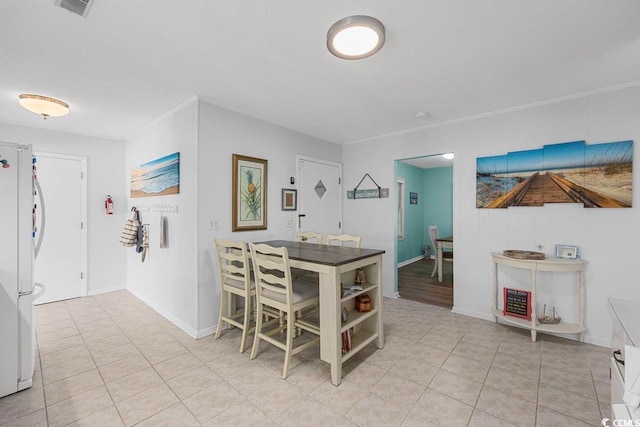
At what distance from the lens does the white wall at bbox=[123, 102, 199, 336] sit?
111 inches

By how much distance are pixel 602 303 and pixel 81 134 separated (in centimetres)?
666

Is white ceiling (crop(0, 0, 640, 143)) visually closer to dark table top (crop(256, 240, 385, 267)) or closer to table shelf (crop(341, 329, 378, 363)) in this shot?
dark table top (crop(256, 240, 385, 267))

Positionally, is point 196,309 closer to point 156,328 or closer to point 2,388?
point 156,328

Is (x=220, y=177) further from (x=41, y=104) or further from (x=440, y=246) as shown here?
(x=440, y=246)

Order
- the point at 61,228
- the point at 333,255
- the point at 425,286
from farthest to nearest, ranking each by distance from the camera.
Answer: the point at 425,286 < the point at 61,228 < the point at 333,255

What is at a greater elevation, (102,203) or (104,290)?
(102,203)

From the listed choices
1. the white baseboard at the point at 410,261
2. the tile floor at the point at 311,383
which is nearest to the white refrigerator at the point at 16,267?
the tile floor at the point at 311,383

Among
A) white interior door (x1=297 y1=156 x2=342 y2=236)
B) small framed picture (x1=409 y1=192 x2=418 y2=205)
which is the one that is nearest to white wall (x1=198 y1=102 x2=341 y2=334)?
white interior door (x1=297 y1=156 x2=342 y2=236)

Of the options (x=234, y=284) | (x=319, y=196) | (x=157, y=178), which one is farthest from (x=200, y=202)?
(x=319, y=196)

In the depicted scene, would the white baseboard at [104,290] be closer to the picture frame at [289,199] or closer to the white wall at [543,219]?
the picture frame at [289,199]

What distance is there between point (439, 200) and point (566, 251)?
4456 mm

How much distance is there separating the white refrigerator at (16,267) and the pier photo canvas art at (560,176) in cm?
420

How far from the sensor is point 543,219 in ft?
9.41

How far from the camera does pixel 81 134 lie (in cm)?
404
